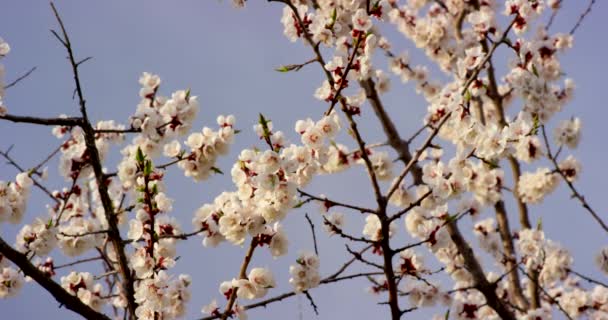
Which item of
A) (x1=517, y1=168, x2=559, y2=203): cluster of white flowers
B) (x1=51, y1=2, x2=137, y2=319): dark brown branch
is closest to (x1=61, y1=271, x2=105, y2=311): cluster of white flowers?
(x1=51, y1=2, x2=137, y2=319): dark brown branch

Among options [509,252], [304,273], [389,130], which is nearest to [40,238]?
[304,273]

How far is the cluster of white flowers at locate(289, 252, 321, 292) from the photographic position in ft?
9.75

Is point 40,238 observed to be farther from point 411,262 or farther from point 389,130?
point 389,130

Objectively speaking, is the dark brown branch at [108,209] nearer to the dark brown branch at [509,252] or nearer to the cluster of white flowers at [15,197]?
the cluster of white flowers at [15,197]

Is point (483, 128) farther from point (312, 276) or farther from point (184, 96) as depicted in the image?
point (184, 96)

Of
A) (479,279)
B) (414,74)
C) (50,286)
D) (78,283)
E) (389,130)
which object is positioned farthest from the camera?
(414,74)

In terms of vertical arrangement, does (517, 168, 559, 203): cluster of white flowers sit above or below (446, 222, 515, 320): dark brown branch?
above

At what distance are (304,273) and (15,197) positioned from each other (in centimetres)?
202

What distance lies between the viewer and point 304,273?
9.81ft

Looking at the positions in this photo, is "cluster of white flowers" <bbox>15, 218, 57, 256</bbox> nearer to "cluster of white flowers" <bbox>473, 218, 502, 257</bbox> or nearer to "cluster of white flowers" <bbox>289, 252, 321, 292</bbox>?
"cluster of white flowers" <bbox>289, 252, 321, 292</bbox>

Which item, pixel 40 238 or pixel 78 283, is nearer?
pixel 40 238

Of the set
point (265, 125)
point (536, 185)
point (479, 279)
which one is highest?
point (536, 185)

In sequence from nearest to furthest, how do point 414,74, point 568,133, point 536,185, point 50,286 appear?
point 50,286 → point 568,133 → point 536,185 → point 414,74

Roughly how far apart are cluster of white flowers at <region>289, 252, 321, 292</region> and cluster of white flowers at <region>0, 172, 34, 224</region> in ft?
6.33
